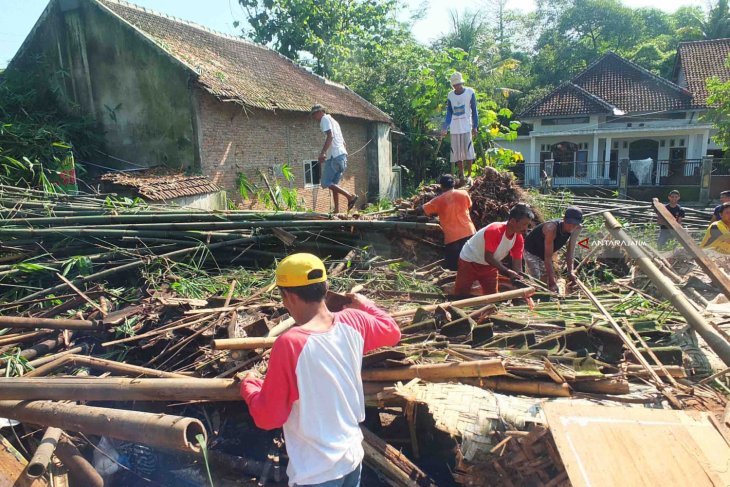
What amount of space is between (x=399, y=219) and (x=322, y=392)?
5.28 meters

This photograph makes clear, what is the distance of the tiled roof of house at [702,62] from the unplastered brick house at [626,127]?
4cm

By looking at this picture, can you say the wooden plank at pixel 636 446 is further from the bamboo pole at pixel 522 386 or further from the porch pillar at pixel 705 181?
the porch pillar at pixel 705 181

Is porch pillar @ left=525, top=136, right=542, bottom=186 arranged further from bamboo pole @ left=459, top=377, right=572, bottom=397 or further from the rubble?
bamboo pole @ left=459, top=377, right=572, bottom=397

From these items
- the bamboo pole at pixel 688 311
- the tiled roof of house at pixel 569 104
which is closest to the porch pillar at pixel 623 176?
the tiled roof of house at pixel 569 104

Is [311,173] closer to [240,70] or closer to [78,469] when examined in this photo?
[240,70]

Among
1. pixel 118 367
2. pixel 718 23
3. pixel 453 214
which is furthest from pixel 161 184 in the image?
pixel 718 23

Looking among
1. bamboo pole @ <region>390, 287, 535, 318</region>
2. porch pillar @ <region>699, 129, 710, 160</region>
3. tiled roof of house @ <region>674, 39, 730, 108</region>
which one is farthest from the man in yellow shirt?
tiled roof of house @ <region>674, 39, 730, 108</region>

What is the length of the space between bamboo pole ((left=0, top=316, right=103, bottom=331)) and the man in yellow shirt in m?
7.13

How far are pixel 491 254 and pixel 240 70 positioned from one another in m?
10.9

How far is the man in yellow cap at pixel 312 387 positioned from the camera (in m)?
2.06

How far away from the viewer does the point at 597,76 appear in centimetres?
2797

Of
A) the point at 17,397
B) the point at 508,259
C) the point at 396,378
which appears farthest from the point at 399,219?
the point at 17,397

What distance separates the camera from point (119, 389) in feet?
9.62

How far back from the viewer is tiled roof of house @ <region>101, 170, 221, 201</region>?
8.53 meters
